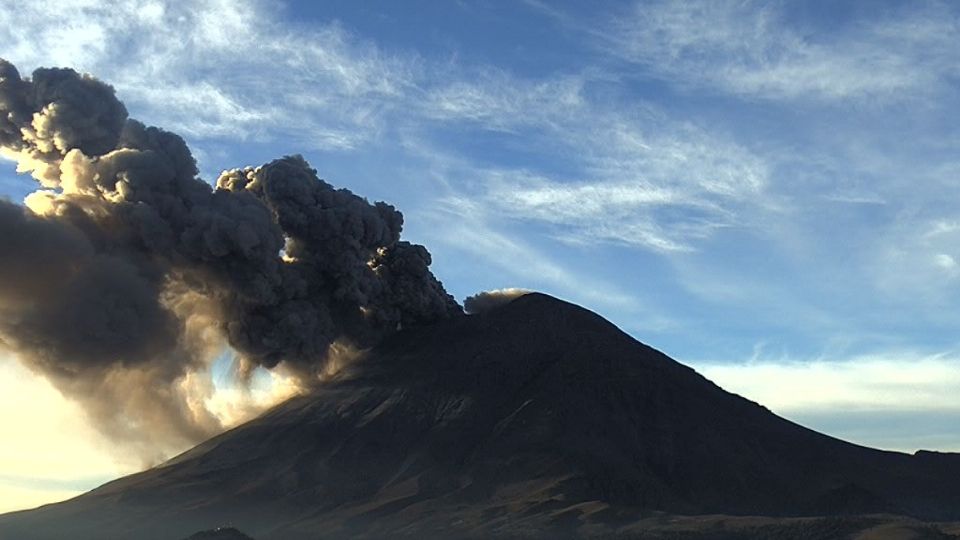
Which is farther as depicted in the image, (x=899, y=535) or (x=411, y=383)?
(x=411, y=383)

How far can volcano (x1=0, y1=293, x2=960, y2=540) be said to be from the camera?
119 metres

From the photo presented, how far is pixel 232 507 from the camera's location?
125 metres

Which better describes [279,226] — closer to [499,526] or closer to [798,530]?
[499,526]

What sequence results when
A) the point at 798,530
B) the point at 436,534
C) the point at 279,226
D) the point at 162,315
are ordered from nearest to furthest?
the point at 798,530
the point at 436,534
the point at 162,315
the point at 279,226

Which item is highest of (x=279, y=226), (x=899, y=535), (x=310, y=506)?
(x=279, y=226)

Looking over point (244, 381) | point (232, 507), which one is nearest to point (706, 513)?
point (232, 507)

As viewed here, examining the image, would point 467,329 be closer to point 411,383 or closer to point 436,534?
point 411,383

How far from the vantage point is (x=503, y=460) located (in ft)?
421

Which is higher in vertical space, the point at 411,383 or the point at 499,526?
the point at 411,383

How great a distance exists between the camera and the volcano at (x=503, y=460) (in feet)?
390

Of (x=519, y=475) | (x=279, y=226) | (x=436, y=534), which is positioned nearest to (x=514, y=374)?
(x=519, y=475)

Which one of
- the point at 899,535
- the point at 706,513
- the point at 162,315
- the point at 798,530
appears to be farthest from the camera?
the point at 162,315

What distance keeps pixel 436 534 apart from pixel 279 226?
51328 millimetres

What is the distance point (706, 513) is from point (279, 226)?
61.3 metres
